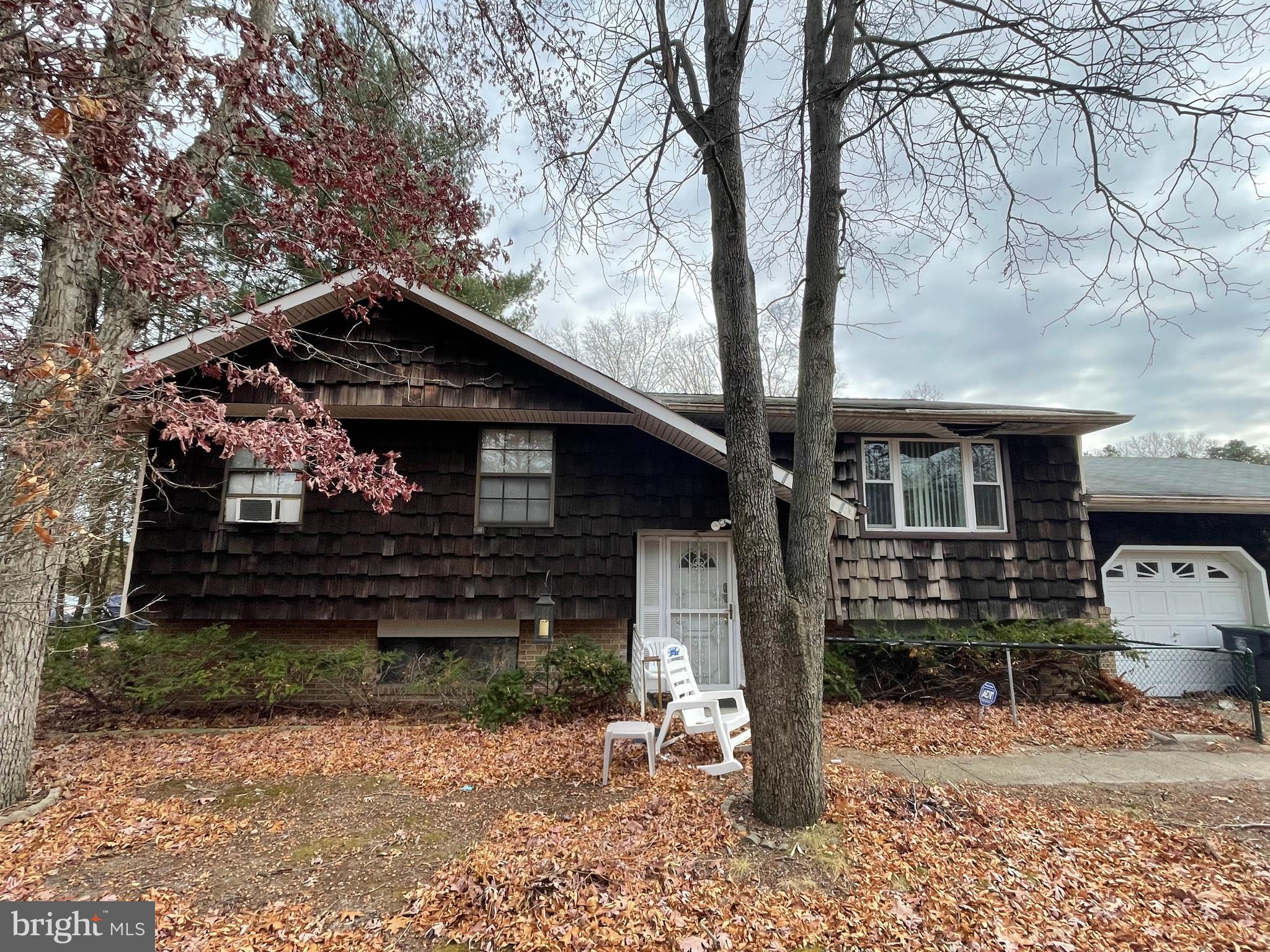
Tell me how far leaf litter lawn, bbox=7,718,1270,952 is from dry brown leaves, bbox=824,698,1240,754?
131cm

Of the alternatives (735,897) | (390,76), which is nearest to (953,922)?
(735,897)

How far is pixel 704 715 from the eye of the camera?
15.7 ft

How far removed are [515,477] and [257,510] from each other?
314 centimetres

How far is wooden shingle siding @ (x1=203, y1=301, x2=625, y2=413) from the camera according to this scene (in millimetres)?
6203

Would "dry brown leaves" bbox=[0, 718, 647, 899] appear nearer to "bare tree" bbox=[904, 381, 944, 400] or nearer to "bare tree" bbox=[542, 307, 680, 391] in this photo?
"bare tree" bbox=[542, 307, 680, 391]

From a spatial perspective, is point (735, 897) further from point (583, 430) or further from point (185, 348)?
point (185, 348)

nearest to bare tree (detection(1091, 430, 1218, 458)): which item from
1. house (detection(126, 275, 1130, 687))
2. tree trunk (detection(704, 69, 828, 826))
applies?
house (detection(126, 275, 1130, 687))

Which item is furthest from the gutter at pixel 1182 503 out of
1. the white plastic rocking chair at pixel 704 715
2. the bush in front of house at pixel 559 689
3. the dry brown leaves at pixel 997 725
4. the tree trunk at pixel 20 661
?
the tree trunk at pixel 20 661

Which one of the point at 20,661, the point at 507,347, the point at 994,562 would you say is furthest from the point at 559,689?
the point at 994,562

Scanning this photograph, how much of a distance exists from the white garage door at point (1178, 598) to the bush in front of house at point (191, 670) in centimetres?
1044

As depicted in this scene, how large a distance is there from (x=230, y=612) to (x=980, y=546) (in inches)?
382

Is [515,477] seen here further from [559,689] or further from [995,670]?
[995,670]

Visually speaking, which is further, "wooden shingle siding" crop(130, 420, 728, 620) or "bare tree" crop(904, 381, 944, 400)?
"bare tree" crop(904, 381, 944, 400)

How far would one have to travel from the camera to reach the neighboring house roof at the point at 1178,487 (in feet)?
25.4
